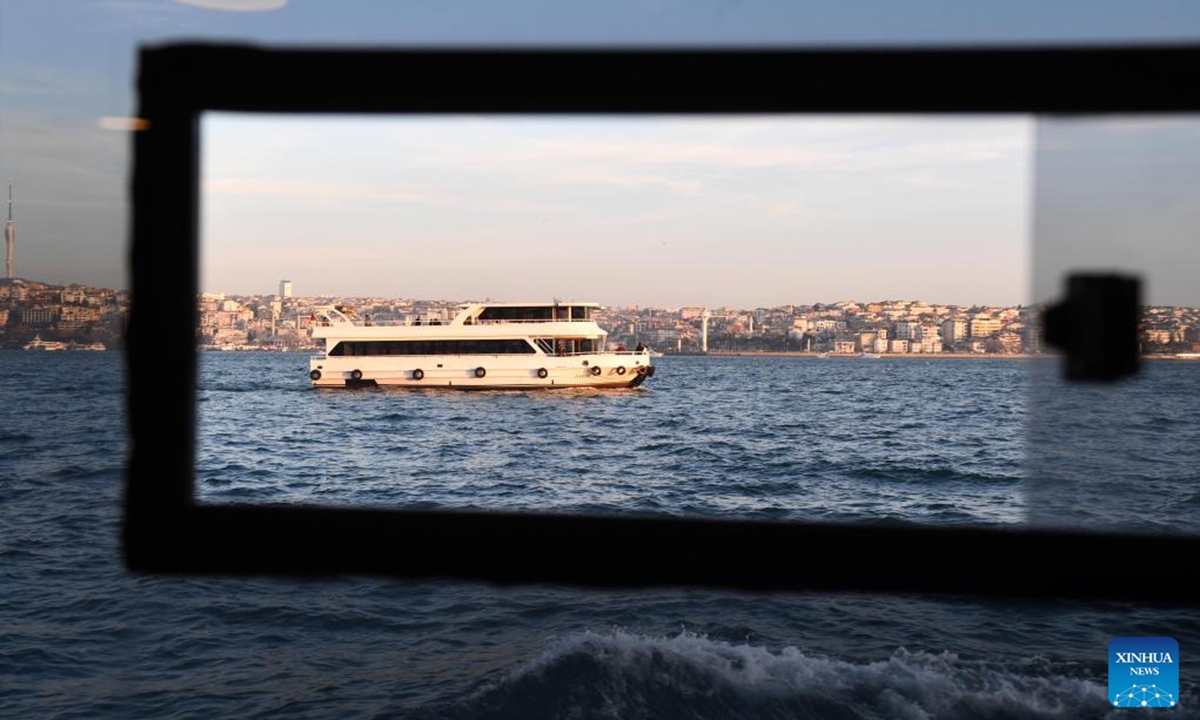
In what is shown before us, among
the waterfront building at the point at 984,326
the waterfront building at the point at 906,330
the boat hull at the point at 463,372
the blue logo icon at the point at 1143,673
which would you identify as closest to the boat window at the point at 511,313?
the boat hull at the point at 463,372

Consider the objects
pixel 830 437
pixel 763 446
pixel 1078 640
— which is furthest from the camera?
pixel 830 437

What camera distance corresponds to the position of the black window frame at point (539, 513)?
2.51 feet

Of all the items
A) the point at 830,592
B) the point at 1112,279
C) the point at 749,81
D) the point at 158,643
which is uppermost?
the point at 749,81

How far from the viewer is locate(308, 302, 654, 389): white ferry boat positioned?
128 feet

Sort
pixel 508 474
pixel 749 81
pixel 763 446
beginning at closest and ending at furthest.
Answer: pixel 749 81
pixel 508 474
pixel 763 446

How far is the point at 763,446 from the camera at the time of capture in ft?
117

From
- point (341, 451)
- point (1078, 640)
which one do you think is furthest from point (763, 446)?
point (1078, 640)

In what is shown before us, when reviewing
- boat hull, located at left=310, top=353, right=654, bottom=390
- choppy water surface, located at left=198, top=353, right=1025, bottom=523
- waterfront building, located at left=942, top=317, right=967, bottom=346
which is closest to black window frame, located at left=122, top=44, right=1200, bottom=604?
waterfront building, located at left=942, top=317, right=967, bottom=346

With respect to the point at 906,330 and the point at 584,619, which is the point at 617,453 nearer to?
the point at 584,619

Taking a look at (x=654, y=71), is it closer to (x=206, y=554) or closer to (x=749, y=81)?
(x=749, y=81)

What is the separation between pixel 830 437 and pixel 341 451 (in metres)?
20.0

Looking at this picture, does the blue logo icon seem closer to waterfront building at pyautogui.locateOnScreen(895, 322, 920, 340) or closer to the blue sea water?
the blue sea water

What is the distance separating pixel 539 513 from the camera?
83 centimetres

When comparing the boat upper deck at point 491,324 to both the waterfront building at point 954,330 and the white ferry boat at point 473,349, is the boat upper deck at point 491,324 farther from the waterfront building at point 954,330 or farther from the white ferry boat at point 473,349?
the waterfront building at point 954,330
